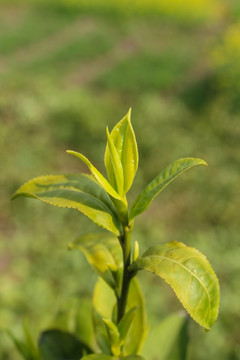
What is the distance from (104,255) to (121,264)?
0.04 m

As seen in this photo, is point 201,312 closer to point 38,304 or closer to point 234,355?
point 234,355

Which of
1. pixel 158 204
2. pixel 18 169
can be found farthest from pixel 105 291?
pixel 18 169

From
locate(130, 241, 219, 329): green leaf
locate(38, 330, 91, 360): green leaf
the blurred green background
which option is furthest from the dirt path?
locate(130, 241, 219, 329): green leaf

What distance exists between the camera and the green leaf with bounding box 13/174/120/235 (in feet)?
2.37

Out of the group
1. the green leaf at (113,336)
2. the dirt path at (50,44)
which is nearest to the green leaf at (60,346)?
the green leaf at (113,336)

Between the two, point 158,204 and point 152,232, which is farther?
point 158,204

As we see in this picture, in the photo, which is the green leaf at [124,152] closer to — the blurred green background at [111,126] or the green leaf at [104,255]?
the green leaf at [104,255]

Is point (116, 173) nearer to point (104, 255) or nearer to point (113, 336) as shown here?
point (104, 255)

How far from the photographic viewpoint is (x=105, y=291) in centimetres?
100

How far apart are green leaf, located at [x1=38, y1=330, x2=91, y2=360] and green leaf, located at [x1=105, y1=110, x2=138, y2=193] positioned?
409 mm

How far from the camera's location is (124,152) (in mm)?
773

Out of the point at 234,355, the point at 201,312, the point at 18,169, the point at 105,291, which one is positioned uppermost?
the point at 201,312

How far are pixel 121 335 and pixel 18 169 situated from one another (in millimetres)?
4610

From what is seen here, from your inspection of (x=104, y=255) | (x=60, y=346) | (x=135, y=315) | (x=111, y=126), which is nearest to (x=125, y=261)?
(x=104, y=255)
